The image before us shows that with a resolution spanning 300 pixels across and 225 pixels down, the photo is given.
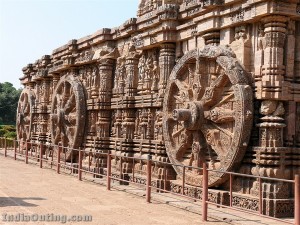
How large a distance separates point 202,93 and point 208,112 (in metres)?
0.48

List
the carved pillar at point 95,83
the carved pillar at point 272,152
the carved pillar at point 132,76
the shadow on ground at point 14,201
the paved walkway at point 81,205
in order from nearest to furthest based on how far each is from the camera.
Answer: the paved walkway at point 81,205 < the carved pillar at point 272,152 < the shadow on ground at point 14,201 < the carved pillar at point 132,76 < the carved pillar at point 95,83

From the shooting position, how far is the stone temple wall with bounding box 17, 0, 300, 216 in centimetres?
788

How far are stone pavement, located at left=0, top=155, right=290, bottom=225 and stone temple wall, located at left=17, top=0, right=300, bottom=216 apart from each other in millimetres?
682

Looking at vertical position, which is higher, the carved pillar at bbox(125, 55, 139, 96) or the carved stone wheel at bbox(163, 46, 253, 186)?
the carved pillar at bbox(125, 55, 139, 96)

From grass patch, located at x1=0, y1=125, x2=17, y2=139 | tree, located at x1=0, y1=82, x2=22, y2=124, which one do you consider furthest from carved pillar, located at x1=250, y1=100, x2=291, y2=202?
tree, located at x1=0, y1=82, x2=22, y2=124

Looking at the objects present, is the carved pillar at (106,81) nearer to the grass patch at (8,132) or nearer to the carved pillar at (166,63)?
the carved pillar at (166,63)

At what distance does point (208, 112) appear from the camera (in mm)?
9086

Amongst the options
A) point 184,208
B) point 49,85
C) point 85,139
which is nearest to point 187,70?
point 184,208

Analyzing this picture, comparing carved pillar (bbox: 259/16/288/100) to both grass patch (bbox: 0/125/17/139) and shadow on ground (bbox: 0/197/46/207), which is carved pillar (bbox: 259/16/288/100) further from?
grass patch (bbox: 0/125/17/139)

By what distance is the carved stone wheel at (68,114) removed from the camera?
1480 cm

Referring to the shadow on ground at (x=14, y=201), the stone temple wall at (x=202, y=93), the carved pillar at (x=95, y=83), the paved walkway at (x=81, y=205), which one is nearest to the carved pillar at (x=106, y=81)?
the stone temple wall at (x=202, y=93)

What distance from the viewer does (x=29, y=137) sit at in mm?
21016

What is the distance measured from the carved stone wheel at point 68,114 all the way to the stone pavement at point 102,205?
361cm

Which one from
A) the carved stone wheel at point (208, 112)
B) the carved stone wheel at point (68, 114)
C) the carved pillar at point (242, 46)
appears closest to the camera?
the carved stone wheel at point (208, 112)
